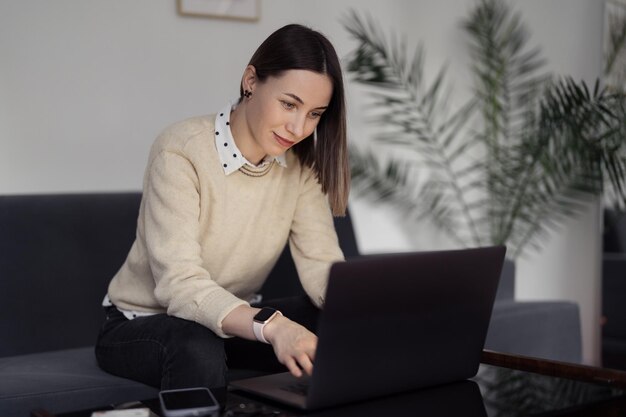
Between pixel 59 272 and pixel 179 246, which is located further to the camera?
pixel 59 272

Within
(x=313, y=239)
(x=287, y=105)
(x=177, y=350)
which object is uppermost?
(x=287, y=105)

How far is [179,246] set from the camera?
1729 millimetres

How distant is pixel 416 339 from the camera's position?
1.42m

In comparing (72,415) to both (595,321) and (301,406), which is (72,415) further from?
(595,321)

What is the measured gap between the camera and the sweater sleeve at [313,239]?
2027mm

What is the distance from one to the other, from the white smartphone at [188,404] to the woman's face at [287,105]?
66cm

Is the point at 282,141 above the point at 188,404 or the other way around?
above

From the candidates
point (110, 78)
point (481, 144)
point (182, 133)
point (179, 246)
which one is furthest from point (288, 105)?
point (481, 144)

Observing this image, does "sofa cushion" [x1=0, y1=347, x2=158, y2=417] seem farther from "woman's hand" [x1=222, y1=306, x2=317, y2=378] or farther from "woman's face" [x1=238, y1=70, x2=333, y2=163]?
"woman's face" [x1=238, y1=70, x2=333, y2=163]

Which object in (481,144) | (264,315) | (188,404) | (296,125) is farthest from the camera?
(481,144)

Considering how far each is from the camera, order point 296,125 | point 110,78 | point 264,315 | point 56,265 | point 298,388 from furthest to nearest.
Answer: point 110,78
point 56,265
point 296,125
point 264,315
point 298,388

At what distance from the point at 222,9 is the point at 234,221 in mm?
1478

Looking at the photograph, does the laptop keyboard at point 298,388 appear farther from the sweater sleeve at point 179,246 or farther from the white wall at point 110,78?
the white wall at point 110,78

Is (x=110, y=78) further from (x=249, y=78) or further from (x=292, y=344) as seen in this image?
(x=292, y=344)
